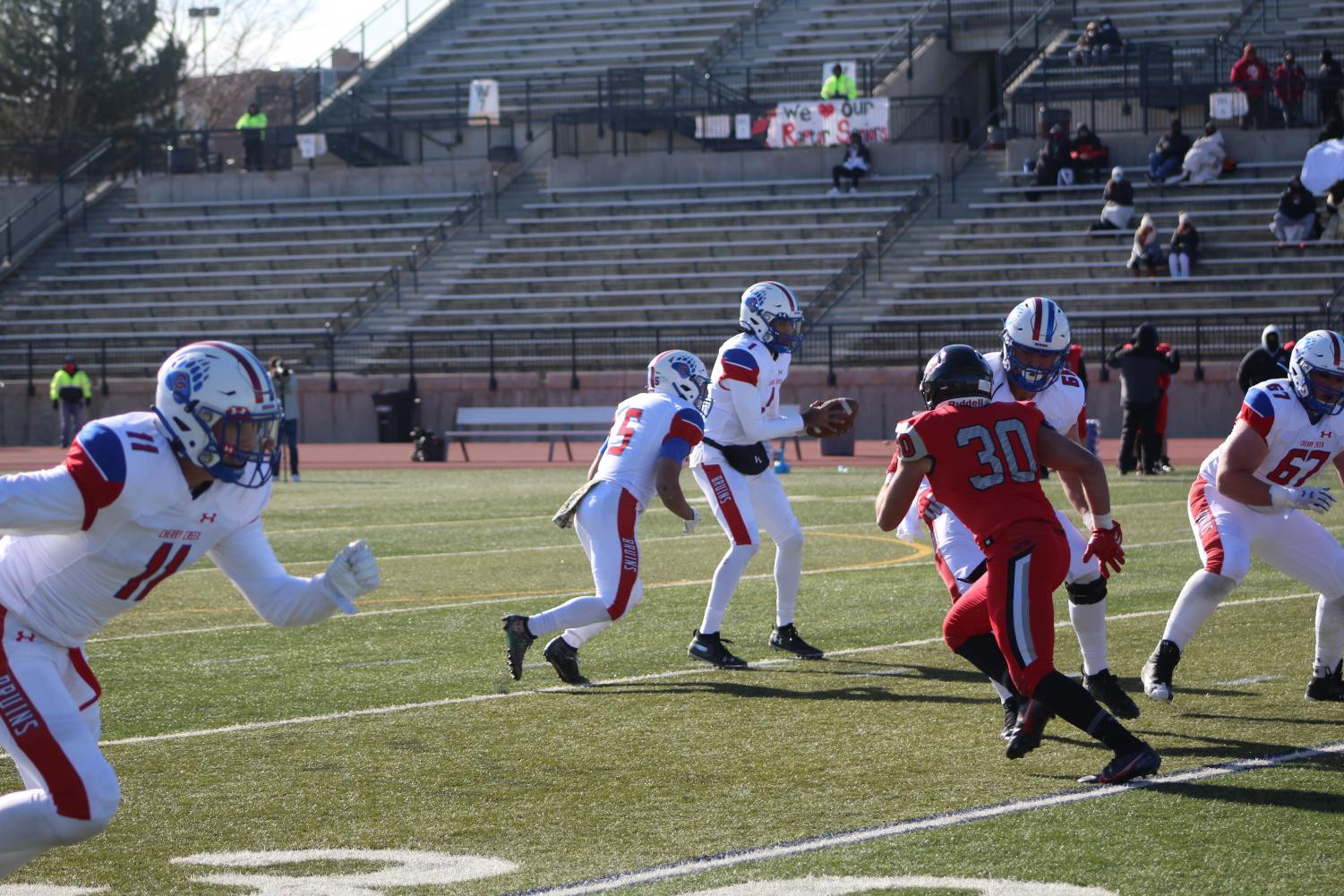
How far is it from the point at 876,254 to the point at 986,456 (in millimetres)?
27433

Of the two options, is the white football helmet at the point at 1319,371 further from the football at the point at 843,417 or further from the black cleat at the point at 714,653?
the black cleat at the point at 714,653

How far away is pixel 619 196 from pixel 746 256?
13.9 feet

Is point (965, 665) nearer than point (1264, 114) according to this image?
Yes

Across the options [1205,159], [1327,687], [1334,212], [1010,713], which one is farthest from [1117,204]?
[1010,713]

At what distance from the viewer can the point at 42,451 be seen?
3178 cm

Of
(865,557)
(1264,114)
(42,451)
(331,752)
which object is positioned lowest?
(42,451)

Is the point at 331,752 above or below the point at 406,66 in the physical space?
below

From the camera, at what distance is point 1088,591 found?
784 cm

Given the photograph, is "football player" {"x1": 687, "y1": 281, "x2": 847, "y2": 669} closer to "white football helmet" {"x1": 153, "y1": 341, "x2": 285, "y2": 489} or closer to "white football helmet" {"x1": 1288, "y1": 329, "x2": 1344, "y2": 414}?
"white football helmet" {"x1": 1288, "y1": 329, "x2": 1344, "y2": 414}

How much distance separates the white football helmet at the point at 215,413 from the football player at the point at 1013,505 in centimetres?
256

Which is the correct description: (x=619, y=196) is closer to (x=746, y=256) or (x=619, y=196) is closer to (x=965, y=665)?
(x=746, y=256)

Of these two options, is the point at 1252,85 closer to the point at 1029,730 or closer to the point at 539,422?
the point at 539,422

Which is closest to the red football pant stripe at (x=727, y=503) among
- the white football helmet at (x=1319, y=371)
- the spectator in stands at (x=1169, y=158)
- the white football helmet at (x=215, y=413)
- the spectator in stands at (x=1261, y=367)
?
the white football helmet at (x=1319, y=371)

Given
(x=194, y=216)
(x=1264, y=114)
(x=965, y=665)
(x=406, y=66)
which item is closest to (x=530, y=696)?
(x=965, y=665)
